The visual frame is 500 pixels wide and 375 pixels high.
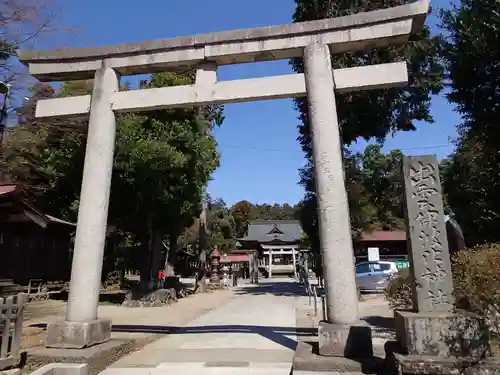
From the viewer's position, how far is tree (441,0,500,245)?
10.4 m

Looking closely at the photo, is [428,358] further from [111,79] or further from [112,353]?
[111,79]

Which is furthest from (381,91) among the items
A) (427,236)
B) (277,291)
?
(427,236)

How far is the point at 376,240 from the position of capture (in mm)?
30422

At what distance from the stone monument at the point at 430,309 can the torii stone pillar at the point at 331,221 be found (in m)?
0.67

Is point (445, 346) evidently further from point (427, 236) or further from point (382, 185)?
point (382, 185)

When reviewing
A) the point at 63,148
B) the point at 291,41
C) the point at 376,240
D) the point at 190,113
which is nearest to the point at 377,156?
the point at 376,240

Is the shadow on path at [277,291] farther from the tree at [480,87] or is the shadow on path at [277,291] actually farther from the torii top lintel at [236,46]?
the torii top lintel at [236,46]

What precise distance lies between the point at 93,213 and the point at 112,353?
2267mm

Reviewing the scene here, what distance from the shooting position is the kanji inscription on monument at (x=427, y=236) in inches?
175

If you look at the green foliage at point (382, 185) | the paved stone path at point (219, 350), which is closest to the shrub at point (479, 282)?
the paved stone path at point (219, 350)

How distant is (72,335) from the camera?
19.3 feet

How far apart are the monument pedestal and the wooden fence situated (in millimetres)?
4827

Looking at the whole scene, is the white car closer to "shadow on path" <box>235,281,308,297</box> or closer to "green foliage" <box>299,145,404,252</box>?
"shadow on path" <box>235,281,308,297</box>

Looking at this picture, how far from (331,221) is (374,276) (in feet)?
50.7
